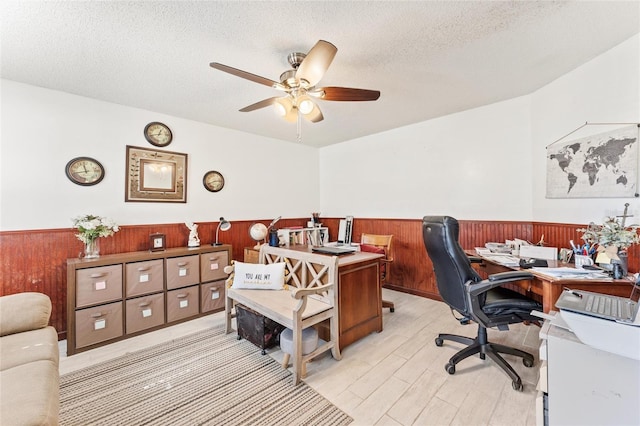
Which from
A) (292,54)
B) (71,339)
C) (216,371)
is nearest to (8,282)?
(71,339)

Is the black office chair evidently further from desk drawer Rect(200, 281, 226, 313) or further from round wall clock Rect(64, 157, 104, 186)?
round wall clock Rect(64, 157, 104, 186)

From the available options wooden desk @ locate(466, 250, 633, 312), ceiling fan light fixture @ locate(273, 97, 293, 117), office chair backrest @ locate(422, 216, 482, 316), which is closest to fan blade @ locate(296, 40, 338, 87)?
ceiling fan light fixture @ locate(273, 97, 293, 117)

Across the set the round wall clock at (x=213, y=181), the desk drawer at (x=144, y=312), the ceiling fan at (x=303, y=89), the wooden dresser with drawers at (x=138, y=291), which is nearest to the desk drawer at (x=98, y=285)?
the wooden dresser with drawers at (x=138, y=291)

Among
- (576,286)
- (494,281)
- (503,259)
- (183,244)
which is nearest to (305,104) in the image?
(494,281)

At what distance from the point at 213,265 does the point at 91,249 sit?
1194 mm

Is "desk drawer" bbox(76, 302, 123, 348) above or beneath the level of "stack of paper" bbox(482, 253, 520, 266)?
beneath

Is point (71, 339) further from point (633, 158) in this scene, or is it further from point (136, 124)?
point (633, 158)

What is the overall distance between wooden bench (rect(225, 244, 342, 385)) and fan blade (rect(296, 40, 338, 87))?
55.3 inches

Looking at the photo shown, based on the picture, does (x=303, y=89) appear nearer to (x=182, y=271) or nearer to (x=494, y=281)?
(x=494, y=281)

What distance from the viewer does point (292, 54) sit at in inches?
79.2

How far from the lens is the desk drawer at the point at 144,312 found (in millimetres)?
2668

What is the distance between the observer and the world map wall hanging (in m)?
1.92

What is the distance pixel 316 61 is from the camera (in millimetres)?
1646

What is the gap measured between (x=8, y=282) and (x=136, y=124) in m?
1.95
